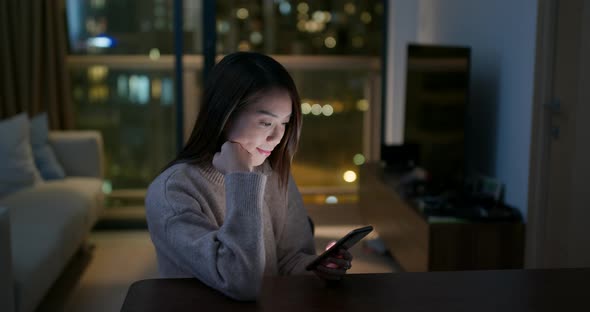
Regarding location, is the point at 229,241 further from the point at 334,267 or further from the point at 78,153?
the point at 78,153

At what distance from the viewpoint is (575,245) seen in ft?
8.36

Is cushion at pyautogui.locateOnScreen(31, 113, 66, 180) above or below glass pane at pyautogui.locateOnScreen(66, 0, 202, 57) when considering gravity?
below

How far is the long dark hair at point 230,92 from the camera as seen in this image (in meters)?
1.46

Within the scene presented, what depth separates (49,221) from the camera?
126 inches

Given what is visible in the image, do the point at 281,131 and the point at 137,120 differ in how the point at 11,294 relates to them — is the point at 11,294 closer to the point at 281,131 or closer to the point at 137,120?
the point at 281,131

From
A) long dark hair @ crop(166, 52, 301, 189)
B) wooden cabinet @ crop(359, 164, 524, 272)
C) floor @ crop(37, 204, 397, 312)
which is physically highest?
long dark hair @ crop(166, 52, 301, 189)

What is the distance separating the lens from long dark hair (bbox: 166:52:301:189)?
57.5 inches

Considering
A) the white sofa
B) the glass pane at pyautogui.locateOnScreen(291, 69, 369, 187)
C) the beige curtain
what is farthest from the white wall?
the beige curtain

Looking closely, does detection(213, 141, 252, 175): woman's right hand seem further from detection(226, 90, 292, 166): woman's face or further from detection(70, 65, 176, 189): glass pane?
detection(70, 65, 176, 189): glass pane

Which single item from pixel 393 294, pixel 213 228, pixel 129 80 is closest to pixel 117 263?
pixel 129 80

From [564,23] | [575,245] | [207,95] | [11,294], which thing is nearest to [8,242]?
[11,294]

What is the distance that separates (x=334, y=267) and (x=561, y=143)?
163 cm

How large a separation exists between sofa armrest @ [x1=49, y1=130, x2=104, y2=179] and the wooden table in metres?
3.17

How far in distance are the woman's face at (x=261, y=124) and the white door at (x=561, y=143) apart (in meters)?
1.46
